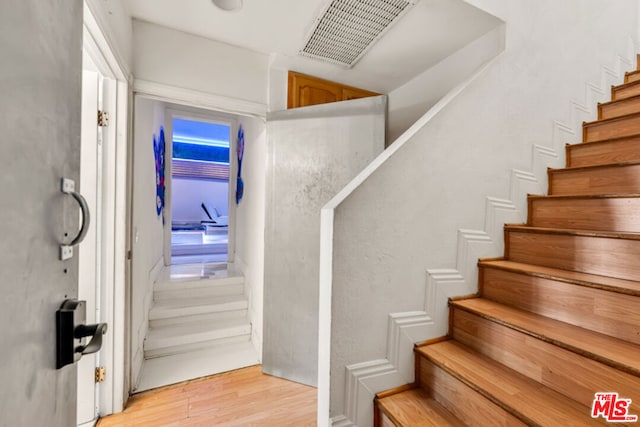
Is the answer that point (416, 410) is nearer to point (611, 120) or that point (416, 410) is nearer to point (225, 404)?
point (225, 404)

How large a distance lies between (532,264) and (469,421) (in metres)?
0.91

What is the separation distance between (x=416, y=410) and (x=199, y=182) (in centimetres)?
775

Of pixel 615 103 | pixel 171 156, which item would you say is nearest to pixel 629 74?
pixel 615 103

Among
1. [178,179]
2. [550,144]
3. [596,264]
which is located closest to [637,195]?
[596,264]

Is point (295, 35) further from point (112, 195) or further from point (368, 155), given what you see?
point (112, 195)

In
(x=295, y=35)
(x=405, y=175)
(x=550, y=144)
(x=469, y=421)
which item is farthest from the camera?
(x=295, y=35)

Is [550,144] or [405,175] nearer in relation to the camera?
[405,175]

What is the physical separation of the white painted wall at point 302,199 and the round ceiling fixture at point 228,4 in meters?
0.76

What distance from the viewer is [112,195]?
5.64ft

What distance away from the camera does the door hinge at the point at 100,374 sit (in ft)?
5.55

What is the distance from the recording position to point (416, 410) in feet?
3.52

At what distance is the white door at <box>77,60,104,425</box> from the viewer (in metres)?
1.63

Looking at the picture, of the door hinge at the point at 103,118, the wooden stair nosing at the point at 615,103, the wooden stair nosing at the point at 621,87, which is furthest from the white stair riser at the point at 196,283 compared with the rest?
the wooden stair nosing at the point at 621,87

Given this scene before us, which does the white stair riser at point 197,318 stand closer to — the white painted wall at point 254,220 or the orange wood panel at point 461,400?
the white painted wall at point 254,220
